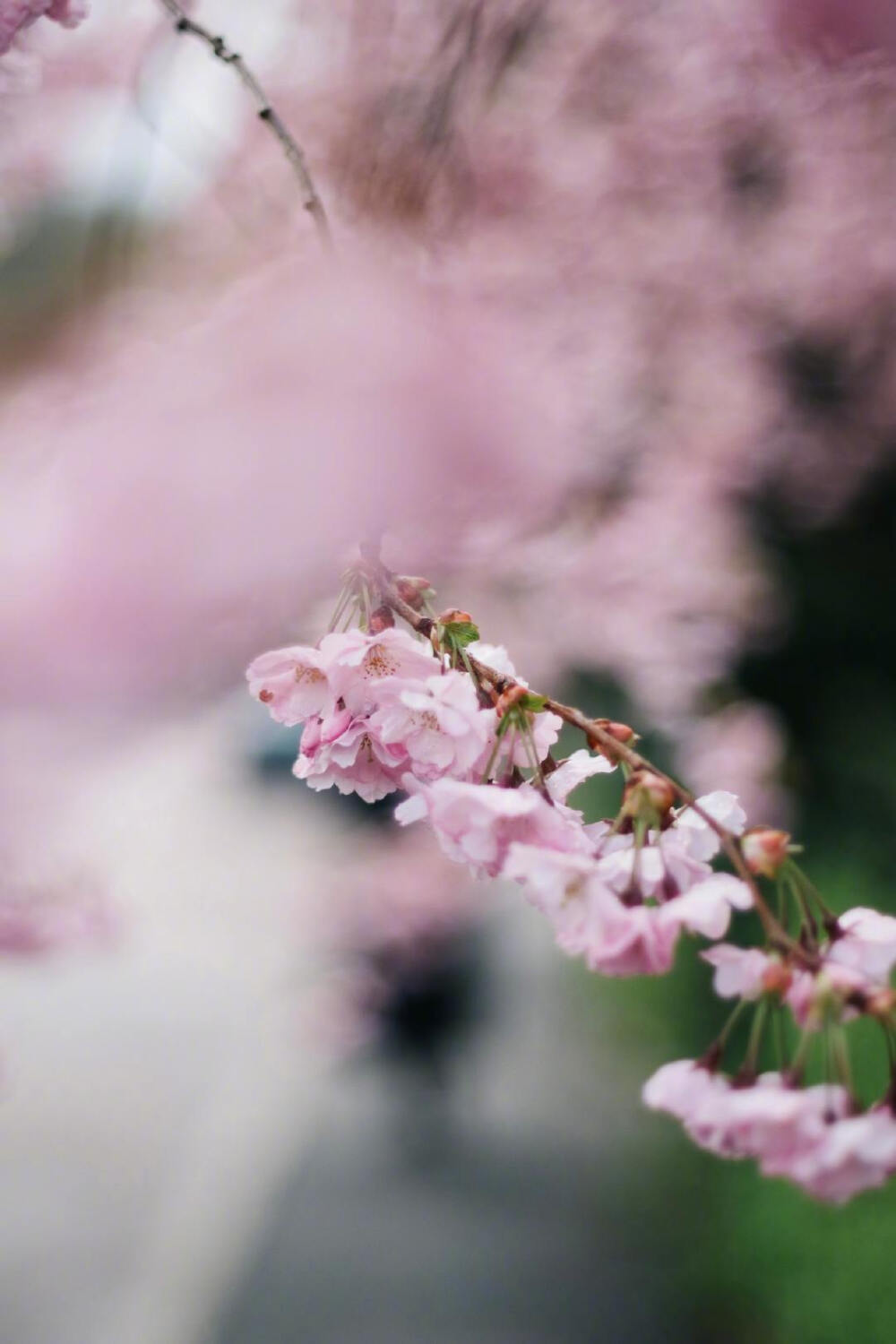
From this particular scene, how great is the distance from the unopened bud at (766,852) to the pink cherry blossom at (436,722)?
0.65ft

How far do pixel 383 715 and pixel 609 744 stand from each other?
0.17 m

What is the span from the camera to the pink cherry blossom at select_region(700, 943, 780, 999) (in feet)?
2.06

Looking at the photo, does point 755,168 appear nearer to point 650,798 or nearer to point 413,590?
point 413,590

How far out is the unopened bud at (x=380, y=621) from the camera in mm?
802

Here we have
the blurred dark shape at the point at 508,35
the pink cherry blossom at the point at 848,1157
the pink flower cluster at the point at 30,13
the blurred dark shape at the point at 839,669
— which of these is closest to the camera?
the pink cherry blossom at the point at 848,1157

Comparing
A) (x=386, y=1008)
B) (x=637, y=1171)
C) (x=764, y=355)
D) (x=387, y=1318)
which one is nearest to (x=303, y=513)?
(x=764, y=355)

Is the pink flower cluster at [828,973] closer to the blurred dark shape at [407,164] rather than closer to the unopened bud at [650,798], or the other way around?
the unopened bud at [650,798]

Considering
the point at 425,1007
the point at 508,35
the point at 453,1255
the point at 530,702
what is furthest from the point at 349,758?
the point at 425,1007

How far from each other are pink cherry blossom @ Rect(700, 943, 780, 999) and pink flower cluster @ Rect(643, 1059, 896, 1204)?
0.17 ft

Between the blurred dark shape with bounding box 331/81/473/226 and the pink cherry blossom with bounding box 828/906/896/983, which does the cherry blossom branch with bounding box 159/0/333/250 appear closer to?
the blurred dark shape with bounding box 331/81/473/226

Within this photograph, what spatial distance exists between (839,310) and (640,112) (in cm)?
74

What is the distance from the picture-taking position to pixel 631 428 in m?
2.93

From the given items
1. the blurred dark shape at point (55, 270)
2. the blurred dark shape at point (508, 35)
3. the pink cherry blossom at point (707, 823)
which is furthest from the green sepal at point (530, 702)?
the blurred dark shape at point (508, 35)

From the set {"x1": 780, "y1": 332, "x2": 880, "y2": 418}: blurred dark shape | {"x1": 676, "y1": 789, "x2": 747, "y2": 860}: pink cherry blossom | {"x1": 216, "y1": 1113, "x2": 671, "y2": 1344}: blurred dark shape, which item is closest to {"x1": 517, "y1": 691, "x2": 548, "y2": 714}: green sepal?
{"x1": 676, "y1": 789, "x2": 747, "y2": 860}: pink cherry blossom
